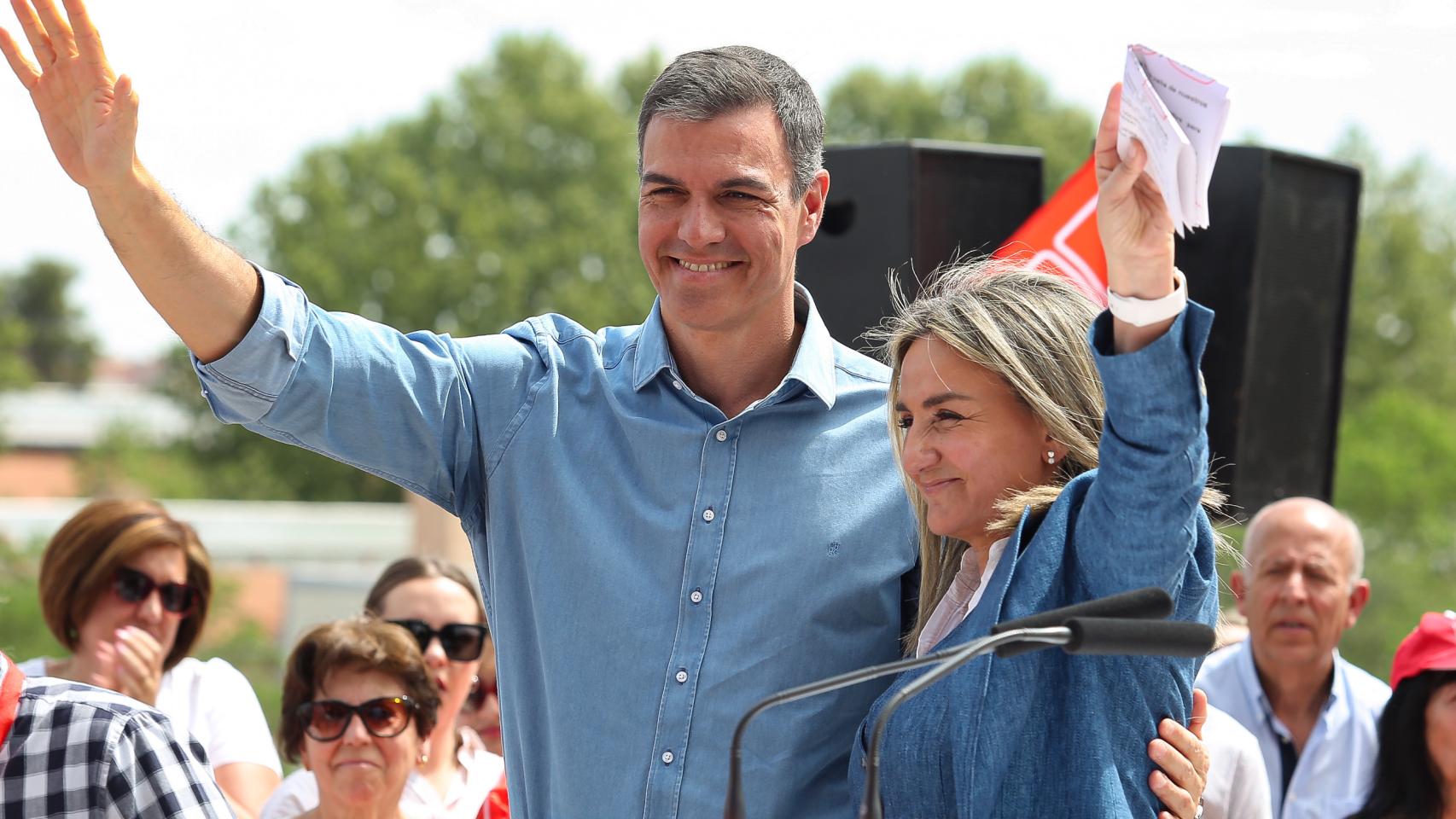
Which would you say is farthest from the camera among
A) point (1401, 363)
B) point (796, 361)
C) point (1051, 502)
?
point (1401, 363)

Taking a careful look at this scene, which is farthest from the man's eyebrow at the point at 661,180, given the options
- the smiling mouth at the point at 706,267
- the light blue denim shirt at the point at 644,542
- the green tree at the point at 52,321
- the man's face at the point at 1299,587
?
the green tree at the point at 52,321

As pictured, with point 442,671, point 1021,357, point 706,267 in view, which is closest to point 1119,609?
point 1021,357

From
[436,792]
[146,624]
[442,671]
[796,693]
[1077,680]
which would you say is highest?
[796,693]

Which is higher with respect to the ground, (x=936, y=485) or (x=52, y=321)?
(x=936, y=485)

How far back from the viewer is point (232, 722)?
14.3 feet

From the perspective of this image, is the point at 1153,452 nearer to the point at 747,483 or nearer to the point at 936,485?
the point at 936,485

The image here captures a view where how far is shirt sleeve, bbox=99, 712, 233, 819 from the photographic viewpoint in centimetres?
192

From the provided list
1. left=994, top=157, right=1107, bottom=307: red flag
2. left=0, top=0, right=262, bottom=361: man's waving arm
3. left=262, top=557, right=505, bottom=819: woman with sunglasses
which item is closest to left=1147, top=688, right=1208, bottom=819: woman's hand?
left=0, top=0, right=262, bottom=361: man's waving arm

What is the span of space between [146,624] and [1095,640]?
3.56 meters

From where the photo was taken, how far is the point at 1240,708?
485 cm

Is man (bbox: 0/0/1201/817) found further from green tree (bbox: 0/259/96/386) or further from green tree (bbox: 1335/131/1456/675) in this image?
green tree (bbox: 0/259/96/386)

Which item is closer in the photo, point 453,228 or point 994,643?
point 994,643

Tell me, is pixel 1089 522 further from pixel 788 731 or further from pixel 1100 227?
pixel 788 731

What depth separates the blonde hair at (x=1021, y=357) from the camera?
2.25m
